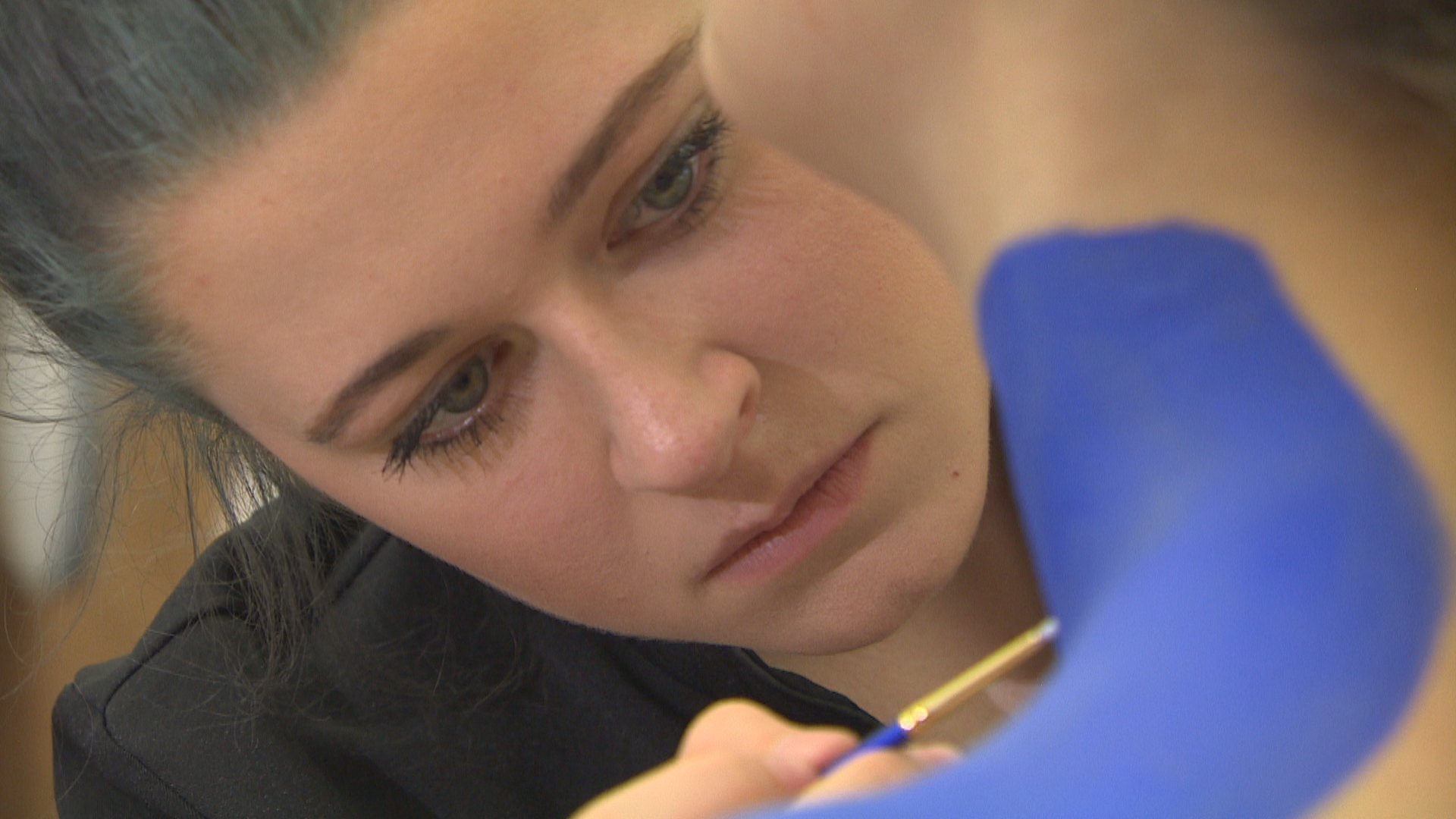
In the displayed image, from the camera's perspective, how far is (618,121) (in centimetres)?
51

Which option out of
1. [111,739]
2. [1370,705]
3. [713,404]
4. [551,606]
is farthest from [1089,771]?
[111,739]

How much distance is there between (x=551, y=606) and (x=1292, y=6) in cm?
A: 47

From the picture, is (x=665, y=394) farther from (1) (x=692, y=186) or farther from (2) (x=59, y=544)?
(2) (x=59, y=544)

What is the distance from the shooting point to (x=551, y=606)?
2.21 feet

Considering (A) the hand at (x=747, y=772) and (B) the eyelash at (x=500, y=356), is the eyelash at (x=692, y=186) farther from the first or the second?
(A) the hand at (x=747, y=772)

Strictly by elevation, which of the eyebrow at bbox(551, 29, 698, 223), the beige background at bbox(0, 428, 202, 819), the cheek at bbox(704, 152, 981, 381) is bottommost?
the beige background at bbox(0, 428, 202, 819)

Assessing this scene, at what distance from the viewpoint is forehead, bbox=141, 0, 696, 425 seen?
49cm

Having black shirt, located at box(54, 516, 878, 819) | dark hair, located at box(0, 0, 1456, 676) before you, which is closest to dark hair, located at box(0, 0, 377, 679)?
dark hair, located at box(0, 0, 1456, 676)

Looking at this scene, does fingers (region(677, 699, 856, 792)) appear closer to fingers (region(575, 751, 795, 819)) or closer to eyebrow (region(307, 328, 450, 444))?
fingers (region(575, 751, 795, 819))

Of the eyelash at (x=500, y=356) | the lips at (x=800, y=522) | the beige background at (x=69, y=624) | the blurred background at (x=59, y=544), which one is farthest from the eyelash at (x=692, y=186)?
the beige background at (x=69, y=624)

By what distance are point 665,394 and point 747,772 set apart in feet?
0.76

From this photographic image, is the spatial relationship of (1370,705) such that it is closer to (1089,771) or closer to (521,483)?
(1089,771)

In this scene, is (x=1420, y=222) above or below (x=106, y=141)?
below

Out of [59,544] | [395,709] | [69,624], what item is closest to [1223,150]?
[395,709]
